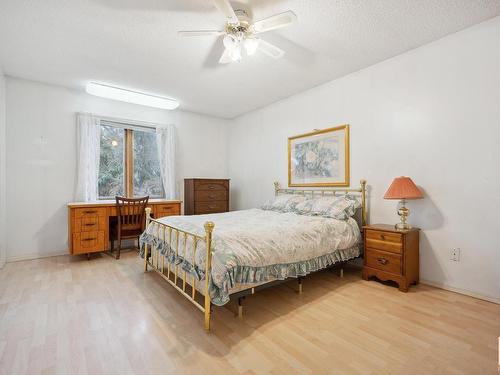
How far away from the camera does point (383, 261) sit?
2.63m

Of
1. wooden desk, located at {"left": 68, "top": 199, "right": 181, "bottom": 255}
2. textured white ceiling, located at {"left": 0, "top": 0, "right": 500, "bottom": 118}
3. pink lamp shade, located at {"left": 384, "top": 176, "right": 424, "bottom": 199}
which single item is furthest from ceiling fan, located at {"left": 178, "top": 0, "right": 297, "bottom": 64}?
wooden desk, located at {"left": 68, "top": 199, "right": 181, "bottom": 255}

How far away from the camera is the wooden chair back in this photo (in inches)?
145

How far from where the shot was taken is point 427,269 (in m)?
2.67

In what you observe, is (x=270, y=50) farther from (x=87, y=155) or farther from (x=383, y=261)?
(x=87, y=155)

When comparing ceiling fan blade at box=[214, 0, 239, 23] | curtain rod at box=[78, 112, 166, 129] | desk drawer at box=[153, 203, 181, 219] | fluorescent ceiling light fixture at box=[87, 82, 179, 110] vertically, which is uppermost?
fluorescent ceiling light fixture at box=[87, 82, 179, 110]

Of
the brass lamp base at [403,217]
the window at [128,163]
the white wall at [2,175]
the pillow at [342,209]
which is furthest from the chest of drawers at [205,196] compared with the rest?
the brass lamp base at [403,217]

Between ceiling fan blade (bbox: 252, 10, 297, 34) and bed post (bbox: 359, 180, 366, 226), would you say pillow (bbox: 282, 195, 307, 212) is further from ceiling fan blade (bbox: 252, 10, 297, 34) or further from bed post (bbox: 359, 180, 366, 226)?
ceiling fan blade (bbox: 252, 10, 297, 34)

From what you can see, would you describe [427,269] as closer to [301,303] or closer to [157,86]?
[301,303]

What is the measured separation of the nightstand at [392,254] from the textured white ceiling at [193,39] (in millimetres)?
2003

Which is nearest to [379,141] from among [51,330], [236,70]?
[236,70]

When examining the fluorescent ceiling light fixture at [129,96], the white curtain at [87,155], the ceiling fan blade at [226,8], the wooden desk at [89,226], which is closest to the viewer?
the ceiling fan blade at [226,8]

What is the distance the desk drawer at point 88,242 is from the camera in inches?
135

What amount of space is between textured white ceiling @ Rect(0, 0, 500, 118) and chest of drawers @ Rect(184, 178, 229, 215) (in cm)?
175

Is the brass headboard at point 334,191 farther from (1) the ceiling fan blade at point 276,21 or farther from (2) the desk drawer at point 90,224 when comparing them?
(2) the desk drawer at point 90,224
